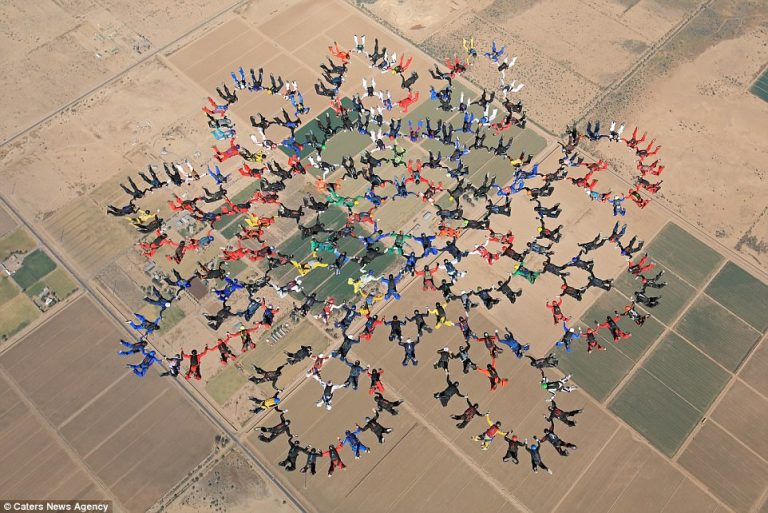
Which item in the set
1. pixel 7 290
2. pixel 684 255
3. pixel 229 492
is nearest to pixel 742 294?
pixel 684 255

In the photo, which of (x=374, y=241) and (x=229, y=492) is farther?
(x=374, y=241)

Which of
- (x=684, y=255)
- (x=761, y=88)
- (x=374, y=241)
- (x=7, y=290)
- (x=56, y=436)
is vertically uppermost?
(x=761, y=88)

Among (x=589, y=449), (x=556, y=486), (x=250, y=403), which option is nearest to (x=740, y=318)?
(x=589, y=449)

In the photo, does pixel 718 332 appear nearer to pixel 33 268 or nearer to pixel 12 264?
pixel 33 268

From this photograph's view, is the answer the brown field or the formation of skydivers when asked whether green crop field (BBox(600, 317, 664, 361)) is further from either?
the brown field

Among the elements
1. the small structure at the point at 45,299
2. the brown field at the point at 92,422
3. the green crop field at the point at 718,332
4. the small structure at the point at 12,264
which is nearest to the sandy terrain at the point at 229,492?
the brown field at the point at 92,422

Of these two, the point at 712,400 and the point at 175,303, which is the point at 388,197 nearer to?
the point at 175,303

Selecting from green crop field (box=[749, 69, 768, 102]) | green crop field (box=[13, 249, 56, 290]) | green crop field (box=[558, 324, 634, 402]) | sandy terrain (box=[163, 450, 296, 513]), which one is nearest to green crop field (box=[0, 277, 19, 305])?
green crop field (box=[13, 249, 56, 290])
